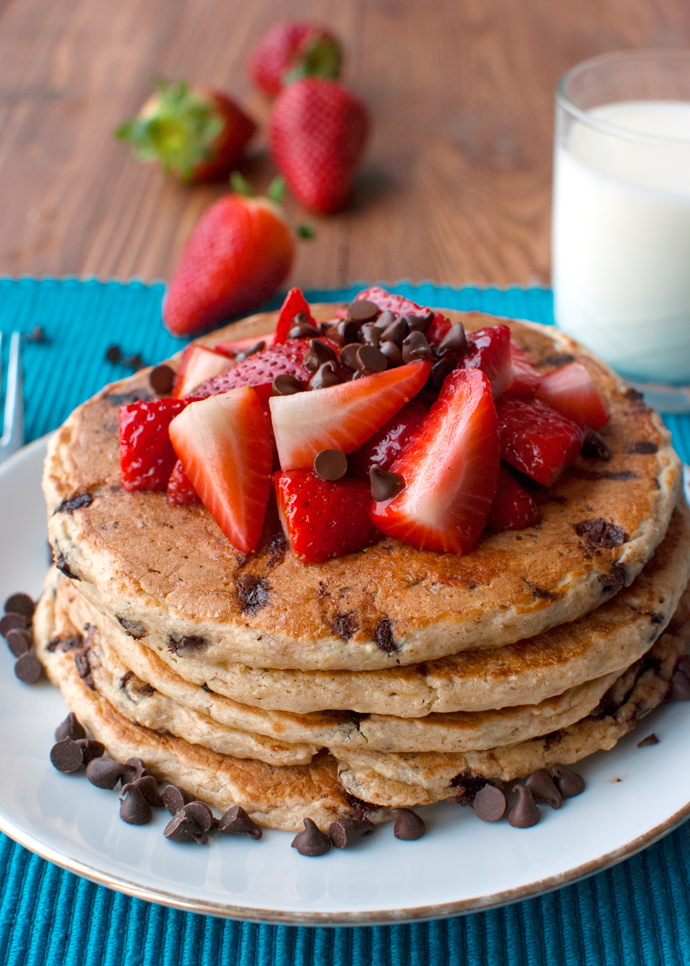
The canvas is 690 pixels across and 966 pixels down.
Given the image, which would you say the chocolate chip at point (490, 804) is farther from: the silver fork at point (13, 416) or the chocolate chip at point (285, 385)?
the silver fork at point (13, 416)

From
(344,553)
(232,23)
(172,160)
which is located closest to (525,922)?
(344,553)

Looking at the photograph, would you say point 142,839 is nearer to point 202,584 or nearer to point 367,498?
point 202,584

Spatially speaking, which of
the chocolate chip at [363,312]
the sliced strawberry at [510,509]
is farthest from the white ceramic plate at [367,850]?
the chocolate chip at [363,312]

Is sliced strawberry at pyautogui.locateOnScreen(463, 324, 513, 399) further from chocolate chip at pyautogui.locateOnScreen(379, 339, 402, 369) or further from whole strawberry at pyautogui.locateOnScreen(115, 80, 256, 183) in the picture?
whole strawberry at pyautogui.locateOnScreen(115, 80, 256, 183)

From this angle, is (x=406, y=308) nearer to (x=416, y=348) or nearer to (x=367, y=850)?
(x=416, y=348)

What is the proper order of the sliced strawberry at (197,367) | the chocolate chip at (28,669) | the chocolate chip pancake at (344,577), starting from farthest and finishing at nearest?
the sliced strawberry at (197,367), the chocolate chip at (28,669), the chocolate chip pancake at (344,577)

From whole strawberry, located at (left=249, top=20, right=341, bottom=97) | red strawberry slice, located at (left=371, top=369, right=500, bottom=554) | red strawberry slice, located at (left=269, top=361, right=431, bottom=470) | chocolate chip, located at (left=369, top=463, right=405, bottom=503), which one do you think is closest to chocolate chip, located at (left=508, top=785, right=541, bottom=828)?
red strawberry slice, located at (left=371, top=369, right=500, bottom=554)
